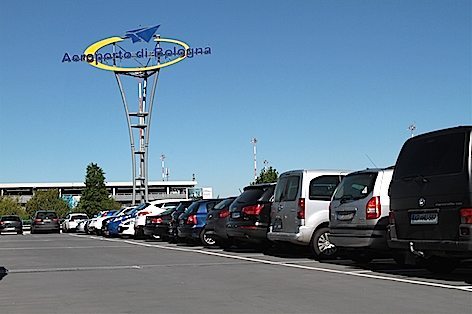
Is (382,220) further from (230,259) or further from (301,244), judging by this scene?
(230,259)

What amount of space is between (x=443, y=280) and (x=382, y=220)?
182cm

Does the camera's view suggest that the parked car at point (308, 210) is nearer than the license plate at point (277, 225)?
Yes

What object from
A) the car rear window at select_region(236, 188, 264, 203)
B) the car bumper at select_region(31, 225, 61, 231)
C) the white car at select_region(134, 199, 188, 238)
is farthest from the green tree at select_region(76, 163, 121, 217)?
the car rear window at select_region(236, 188, 264, 203)

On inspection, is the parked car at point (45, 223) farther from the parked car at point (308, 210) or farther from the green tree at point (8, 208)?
the green tree at point (8, 208)

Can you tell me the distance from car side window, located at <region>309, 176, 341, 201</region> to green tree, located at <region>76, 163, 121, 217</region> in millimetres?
69179

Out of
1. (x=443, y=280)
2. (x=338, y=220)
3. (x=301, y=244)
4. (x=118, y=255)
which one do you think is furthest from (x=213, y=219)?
(x=443, y=280)

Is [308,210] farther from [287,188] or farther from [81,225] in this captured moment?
[81,225]

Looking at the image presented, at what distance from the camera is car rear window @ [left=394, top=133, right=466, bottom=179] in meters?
10.6

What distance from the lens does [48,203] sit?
4141 inches

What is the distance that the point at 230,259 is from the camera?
55.1ft

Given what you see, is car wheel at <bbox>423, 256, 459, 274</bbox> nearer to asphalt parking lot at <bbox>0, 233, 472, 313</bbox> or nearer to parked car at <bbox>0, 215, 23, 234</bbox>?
asphalt parking lot at <bbox>0, 233, 472, 313</bbox>

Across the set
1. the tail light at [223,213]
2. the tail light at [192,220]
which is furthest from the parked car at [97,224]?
the tail light at [223,213]

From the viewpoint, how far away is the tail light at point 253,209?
58.3 ft

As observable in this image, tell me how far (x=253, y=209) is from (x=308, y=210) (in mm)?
2521
